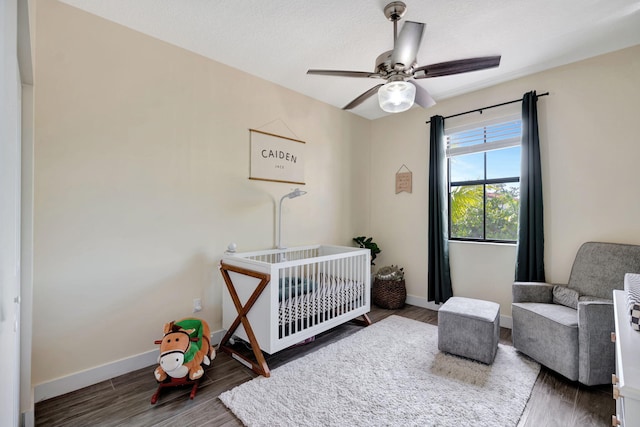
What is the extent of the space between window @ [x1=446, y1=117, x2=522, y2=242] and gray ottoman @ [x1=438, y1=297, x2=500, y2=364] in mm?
1099

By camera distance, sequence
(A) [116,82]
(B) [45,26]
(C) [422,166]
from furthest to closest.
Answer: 1. (C) [422,166]
2. (A) [116,82]
3. (B) [45,26]

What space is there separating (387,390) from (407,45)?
2209mm

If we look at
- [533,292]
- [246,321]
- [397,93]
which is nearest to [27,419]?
[246,321]

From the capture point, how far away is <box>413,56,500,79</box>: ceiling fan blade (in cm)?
185

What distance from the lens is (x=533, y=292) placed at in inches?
100

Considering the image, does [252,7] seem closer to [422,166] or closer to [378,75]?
[378,75]

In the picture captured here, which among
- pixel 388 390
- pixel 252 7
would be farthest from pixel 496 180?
pixel 252 7

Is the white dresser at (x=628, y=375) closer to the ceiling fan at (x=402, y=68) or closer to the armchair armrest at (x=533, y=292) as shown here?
the ceiling fan at (x=402, y=68)

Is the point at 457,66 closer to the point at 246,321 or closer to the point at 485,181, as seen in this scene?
the point at 485,181

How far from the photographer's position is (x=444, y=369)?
221 centimetres

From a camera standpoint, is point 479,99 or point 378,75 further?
point 479,99

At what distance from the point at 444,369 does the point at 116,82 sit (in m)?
3.28

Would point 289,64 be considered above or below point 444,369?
above

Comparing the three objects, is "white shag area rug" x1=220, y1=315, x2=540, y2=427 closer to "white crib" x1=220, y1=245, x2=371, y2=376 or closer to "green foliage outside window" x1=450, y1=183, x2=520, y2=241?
"white crib" x1=220, y1=245, x2=371, y2=376
